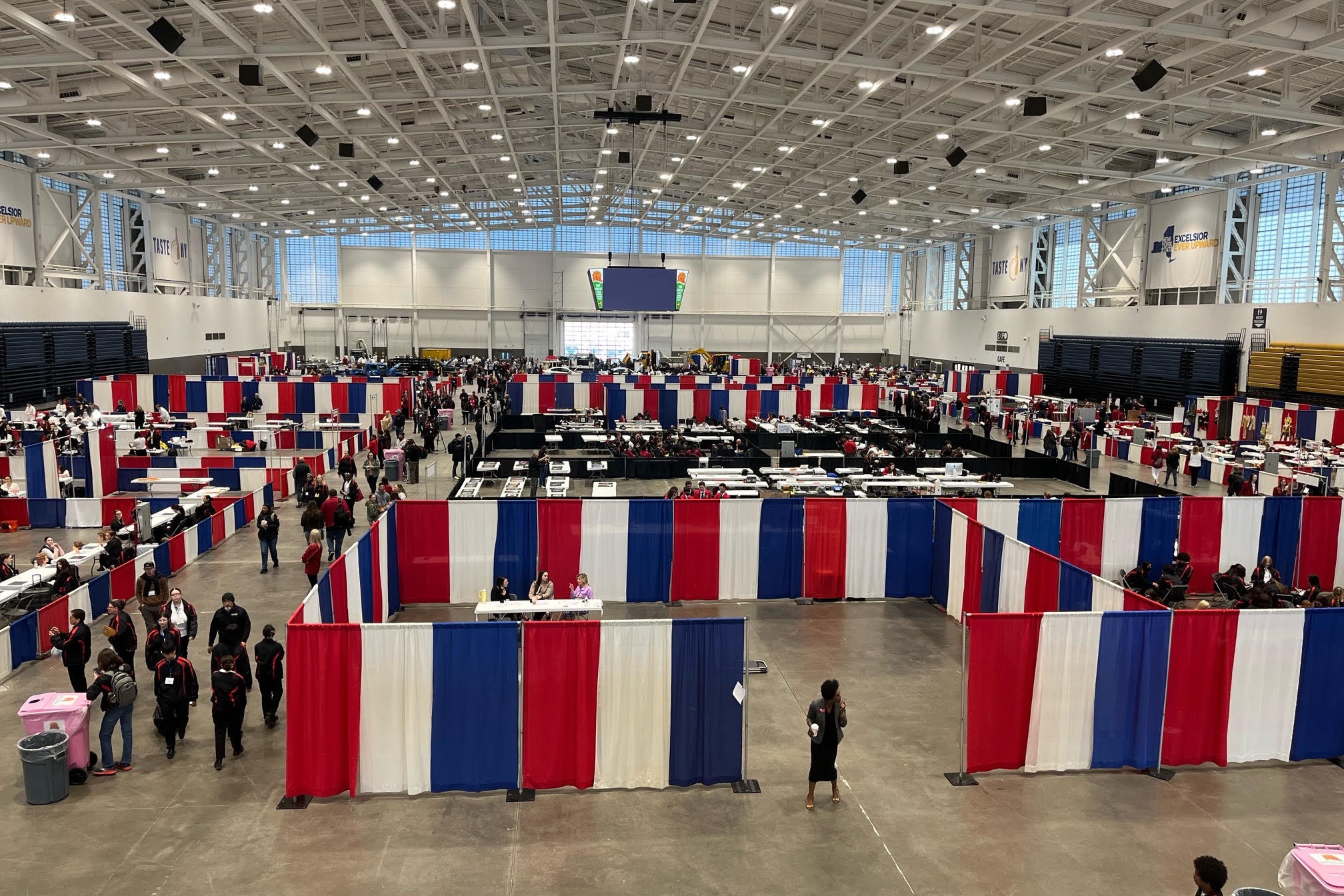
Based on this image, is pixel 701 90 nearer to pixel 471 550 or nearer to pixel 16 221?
pixel 471 550

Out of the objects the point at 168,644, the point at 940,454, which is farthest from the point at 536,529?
the point at 940,454

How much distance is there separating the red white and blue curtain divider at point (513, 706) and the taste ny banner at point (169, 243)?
44.0 metres

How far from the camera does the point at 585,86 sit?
25.6 metres

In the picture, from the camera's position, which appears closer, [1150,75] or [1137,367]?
[1150,75]

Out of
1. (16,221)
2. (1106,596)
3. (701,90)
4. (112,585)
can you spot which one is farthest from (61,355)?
(1106,596)

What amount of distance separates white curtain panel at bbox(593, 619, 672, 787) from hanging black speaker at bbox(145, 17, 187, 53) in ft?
53.2

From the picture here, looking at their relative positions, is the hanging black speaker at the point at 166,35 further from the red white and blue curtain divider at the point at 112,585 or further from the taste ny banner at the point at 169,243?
the taste ny banner at the point at 169,243

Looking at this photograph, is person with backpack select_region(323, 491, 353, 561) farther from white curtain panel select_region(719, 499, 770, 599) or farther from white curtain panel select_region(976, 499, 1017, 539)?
white curtain panel select_region(976, 499, 1017, 539)

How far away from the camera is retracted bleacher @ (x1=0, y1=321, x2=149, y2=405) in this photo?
32.0m

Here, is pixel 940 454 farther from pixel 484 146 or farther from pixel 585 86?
pixel 484 146

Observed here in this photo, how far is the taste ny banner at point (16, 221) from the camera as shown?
32344mm

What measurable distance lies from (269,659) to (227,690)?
71 cm

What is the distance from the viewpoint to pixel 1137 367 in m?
39.7

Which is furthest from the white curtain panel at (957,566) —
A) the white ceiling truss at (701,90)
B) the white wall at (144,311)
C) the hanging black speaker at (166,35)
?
the white wall at (144,311)
